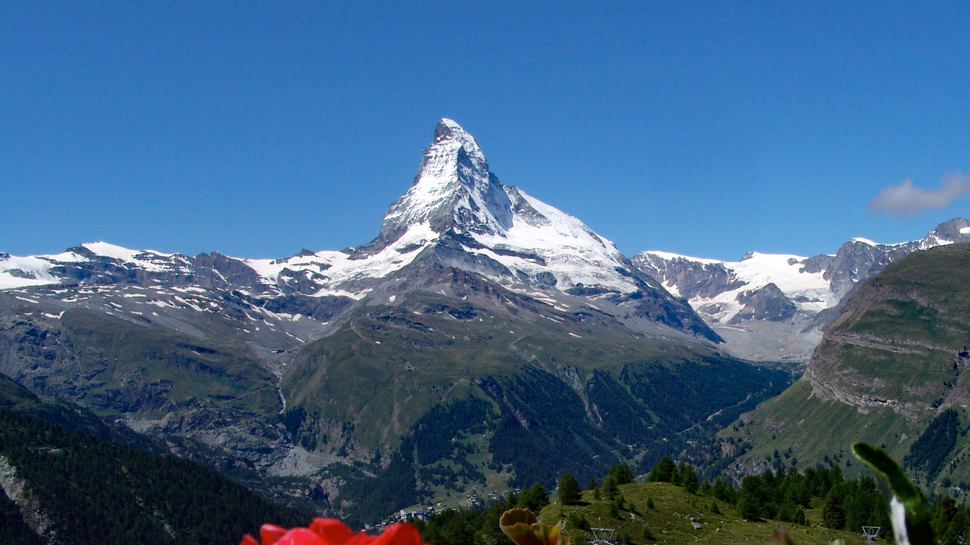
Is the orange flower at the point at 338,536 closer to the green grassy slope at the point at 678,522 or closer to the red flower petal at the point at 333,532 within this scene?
the red flower petal at the point at 333,532

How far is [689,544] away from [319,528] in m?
71.0

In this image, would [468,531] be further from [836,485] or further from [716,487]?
[836,485]

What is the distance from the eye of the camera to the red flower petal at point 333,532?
355 cm

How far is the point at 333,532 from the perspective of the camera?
357cm

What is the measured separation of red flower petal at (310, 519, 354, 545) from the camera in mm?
3553

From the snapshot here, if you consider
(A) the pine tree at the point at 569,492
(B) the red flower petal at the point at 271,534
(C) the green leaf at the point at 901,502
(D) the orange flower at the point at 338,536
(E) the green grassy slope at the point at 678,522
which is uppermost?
(C) the green leaf at the point at 901,502

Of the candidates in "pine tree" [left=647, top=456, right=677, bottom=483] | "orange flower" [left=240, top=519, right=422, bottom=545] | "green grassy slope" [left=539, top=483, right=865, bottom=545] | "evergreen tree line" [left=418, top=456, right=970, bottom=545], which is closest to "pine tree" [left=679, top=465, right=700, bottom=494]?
"evergreen tree line" [left=418, top=456, right=970, bottom=545]

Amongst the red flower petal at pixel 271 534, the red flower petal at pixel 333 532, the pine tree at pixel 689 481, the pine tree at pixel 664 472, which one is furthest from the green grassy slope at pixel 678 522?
the red flower petal at pixel 333 532

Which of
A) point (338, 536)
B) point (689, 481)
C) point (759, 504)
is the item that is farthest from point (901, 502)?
point (689, 481)

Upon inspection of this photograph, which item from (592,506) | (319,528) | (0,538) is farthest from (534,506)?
(0,538)

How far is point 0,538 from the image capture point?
191 meters

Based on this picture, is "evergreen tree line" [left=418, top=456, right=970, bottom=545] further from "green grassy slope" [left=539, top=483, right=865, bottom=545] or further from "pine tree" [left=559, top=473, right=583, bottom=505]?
"green grassy slope" [left=539, top=483, right=865, bottom=545]

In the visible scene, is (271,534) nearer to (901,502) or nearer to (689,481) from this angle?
(901,502)

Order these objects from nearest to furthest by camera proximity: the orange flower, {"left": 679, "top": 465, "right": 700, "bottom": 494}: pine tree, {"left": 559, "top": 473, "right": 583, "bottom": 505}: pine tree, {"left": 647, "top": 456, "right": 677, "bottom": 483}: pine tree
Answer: the orange flower
{"left": 559, "top": 473, "right": 583, "bottom": 505}: pine tree
{"left": 679, "top": 465, "right": 700, "bottom": 494}: pine tree
{"left": 647, "top": 456, "right": 677, "bottom": 483}: pine tree
